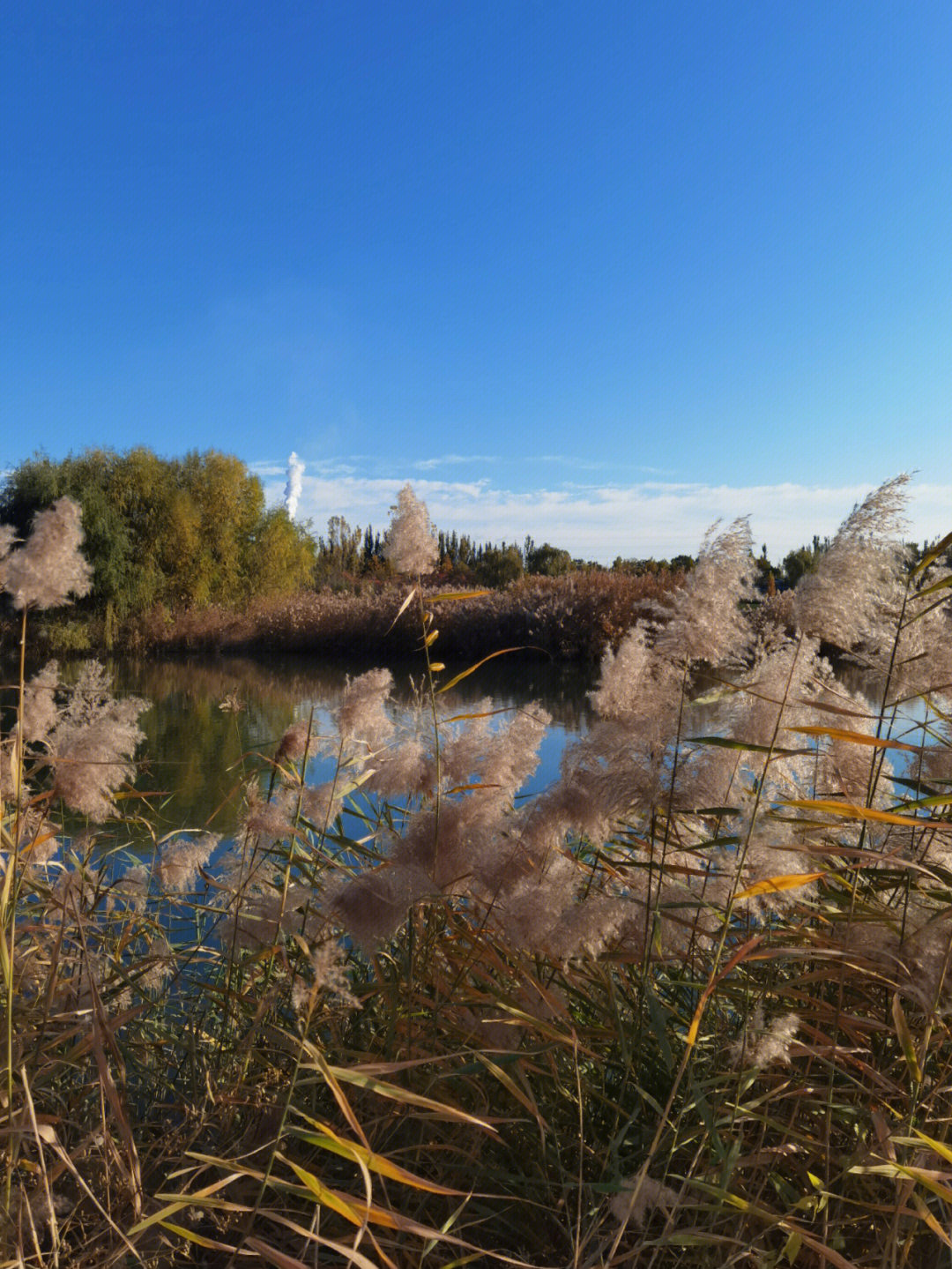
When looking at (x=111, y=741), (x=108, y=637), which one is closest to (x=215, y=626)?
(x=108, y=637)

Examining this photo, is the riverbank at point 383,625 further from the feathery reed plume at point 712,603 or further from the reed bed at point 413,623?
the feathery reed plume at point 712,603

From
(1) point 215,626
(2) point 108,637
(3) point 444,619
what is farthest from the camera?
(1) point 215,626

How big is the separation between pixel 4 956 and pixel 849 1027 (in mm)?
1265

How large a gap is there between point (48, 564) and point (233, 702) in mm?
1558

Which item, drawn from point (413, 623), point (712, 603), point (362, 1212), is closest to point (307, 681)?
point (413, 623)

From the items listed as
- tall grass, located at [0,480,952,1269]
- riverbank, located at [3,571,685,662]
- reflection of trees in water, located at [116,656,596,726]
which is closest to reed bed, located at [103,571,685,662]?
riverbank, located at [3,571,685,662]

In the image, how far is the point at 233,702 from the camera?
2852 millimetres

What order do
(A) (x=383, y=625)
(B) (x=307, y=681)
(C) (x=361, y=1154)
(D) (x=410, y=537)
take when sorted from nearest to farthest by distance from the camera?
(C) (x=361, y=1154)
(D) (x=410, y=537)
(B) (x=307, y=681)
(A) (x=383, y=625)

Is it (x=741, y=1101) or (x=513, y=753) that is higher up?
(x=513, y=753)

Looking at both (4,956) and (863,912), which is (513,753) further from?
(4,956)

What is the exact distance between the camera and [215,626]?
1791 cm

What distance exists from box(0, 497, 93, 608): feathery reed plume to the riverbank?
987 centimetres

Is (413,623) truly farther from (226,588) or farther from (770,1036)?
(770,1036)

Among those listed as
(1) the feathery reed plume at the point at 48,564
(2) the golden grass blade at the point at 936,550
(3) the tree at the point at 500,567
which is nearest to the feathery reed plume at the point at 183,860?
(1) the feathery reed plume at the point at 48,564
